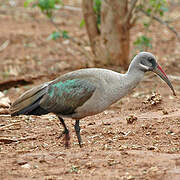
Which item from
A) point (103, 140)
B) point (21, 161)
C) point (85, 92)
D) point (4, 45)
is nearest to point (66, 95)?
point (85, 92)

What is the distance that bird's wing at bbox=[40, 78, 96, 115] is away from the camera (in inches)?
226

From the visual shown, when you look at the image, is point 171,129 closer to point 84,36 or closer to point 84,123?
point 84,123

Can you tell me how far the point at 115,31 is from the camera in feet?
34.4

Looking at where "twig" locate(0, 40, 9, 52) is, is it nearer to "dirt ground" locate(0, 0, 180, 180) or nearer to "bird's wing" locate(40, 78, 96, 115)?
"dirt ground" locate(0, 0, 180, 180)

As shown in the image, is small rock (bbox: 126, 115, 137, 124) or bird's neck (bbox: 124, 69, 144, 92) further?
small rock (bbox: 126, 115, 137, 124)

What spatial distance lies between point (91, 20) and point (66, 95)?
5078mm

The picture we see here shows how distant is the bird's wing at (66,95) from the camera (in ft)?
18.9

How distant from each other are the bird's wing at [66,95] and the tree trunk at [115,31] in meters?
4.62

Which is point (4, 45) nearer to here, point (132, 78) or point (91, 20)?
point (91, 20)

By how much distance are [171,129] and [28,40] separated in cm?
936

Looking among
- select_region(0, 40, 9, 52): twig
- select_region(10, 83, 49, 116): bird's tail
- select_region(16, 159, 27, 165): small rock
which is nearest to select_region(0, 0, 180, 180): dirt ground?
select_region(16, 159, 27, 165): small rock

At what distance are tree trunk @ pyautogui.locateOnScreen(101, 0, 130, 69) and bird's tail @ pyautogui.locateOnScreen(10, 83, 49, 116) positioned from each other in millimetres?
4572

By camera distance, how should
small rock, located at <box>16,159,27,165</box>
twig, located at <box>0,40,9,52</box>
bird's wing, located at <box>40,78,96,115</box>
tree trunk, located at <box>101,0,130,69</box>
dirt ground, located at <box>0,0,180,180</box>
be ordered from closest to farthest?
dirt ground, located at <box>0,0,180,180</box> → small rock, located at <box>16,159,27,165</box> → bird's wing, located at <box>40,78,96,115</box> → tree trunk, located at <box>101,0,130,69</box> → twig, located at <box>0,40,9,52</box>

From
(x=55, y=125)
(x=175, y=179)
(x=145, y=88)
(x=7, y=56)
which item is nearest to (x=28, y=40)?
(x=7, y=56)
